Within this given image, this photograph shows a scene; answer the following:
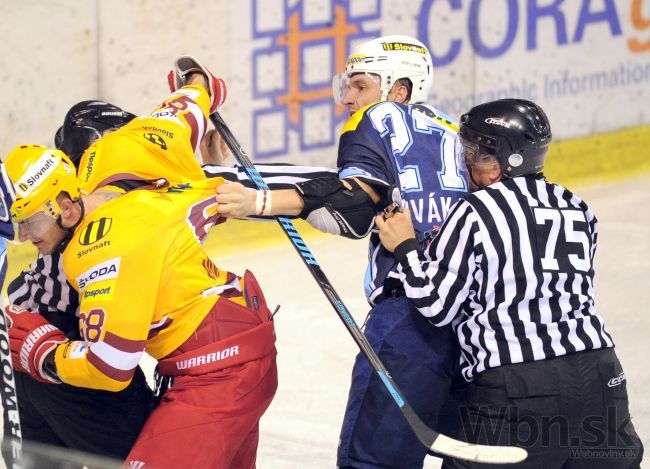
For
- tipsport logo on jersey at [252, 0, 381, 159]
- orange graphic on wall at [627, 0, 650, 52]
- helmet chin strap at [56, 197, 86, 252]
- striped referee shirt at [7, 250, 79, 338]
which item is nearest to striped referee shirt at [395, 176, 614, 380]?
helmet chin strap at [56, 197, 86, 252]

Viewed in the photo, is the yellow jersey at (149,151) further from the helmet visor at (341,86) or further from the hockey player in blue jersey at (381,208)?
the helmet visor at (341,86)

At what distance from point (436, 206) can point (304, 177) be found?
459mm

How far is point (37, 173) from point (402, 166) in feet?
3.03

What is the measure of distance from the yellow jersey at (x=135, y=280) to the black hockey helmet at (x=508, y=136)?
621 millimetres

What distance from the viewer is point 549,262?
2947 millimetres

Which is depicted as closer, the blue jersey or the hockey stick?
the hockey stick

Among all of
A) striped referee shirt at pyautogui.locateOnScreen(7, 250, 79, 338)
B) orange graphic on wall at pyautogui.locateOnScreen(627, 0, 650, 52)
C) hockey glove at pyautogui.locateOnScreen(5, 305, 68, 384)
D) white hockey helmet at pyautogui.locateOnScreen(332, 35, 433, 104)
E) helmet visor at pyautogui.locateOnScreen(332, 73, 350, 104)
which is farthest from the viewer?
orange graphic on wall at pyautogui.locateOnScreen(627, 0, 650, 52)

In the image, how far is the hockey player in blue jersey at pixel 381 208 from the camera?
316 cm

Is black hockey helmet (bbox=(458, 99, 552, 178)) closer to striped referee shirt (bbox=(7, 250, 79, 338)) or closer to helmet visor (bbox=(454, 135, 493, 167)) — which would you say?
helmet visor (bbox=(454, 135, 493, 167))

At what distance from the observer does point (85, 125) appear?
3.60 metres

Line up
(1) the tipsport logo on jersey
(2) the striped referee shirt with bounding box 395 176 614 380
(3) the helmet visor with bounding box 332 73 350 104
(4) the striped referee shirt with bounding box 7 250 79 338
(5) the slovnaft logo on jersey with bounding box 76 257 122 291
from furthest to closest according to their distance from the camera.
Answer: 1. (1) the tipsport logo on jersey
2. (3) the helmet visor with bounding box 332 73 350 104
3. (4) the striped referee shirt with bounding box 7 250 79 338
4. (2) the striped referee shirt with bounding box 395 176 614 380
5. (5) the slovnaft logo on jersey with bounding box 76 257 122 291

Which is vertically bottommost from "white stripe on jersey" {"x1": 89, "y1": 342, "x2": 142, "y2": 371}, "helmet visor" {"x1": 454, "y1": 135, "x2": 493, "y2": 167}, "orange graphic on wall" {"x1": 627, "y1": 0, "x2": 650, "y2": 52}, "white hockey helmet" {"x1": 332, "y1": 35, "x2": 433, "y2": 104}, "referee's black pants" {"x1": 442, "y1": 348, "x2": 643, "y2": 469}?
"referee's black pants" {"x1": 442, "y1": 348, "x2": 643, "y2": 469}

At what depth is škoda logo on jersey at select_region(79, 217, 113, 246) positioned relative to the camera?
9.45 feet

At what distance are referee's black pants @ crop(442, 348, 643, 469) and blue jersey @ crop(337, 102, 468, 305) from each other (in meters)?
0.44
